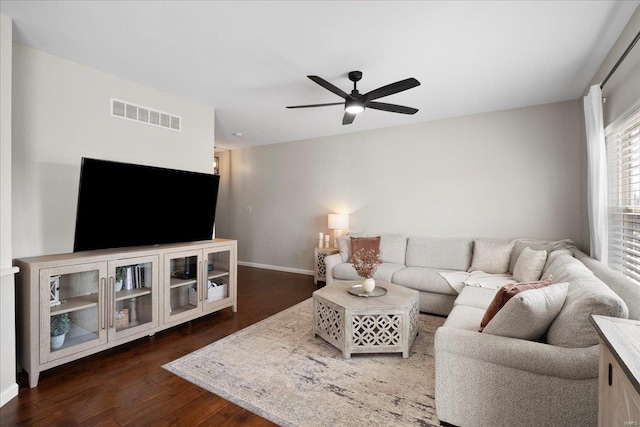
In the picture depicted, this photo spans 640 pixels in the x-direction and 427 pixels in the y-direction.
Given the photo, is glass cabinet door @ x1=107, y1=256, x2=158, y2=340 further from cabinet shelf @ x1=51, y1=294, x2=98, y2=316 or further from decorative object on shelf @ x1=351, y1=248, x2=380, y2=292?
decorative object on shelf @ x1=351, y1=248, x2=380, y2=292

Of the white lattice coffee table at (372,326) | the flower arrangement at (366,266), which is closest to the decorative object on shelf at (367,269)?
the flower arrangement at (366,266)

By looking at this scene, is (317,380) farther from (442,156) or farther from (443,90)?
(442,156)

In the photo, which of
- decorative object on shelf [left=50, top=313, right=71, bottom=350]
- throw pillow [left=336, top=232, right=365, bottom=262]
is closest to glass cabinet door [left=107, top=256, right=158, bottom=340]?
decorative object on shelf [left=50, top=313, right=71, bottom=350]

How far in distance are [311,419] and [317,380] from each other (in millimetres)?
419

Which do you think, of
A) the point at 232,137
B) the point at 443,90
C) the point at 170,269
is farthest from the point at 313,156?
the point at 170,269

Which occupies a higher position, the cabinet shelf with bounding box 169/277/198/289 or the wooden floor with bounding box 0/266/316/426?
the cabinet shelf with bounding box 169/277/198/289

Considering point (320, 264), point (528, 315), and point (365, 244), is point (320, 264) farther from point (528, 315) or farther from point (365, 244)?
point (528, 315)

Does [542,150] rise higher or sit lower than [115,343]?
higher

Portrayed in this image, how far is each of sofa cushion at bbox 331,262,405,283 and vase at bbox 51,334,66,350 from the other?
2948 mm

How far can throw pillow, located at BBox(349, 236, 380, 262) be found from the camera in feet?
14.1

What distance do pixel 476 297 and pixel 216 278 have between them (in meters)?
2.79

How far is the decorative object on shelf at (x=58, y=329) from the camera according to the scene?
2262 millimetres

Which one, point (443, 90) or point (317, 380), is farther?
point (443, 90)

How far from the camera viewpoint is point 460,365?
1652 millimetres
